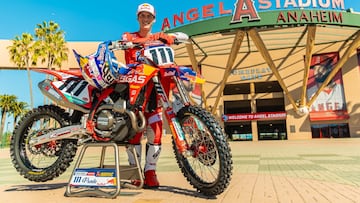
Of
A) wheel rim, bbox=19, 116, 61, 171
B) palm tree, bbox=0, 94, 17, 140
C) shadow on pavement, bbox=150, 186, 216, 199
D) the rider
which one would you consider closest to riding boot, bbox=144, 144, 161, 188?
the rider

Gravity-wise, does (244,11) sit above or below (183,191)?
above

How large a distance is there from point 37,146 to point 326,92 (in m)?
37.1

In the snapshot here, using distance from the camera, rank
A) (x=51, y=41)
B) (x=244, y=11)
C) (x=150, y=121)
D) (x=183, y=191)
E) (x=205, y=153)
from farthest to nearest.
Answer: (x=51, y=41) < (x=244, y=11) < (x=150, y=121) < (x=183, y=191) < (x=205, y=153)

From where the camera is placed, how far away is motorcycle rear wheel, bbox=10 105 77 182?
3764 millimetres

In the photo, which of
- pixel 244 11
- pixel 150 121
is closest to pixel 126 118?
pixel 150 121

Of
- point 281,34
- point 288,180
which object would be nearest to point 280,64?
point 281,34

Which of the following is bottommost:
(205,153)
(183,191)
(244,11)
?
(183,191)

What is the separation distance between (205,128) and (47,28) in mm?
32704

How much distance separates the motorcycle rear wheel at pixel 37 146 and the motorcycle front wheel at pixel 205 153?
64.9 inches

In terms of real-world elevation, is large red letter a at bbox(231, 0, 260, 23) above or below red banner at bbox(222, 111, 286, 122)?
above

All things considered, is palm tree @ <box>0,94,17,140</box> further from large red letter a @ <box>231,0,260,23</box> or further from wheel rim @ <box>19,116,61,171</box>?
wheel rim @ <box>19,116,61,171</box>

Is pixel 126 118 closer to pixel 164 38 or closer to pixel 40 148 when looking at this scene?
pixel 164 38

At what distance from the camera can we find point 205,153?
3166mm

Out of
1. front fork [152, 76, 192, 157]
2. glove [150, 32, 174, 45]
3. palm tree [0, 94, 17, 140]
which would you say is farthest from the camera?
palm tree [0, 94, 17, 140]
